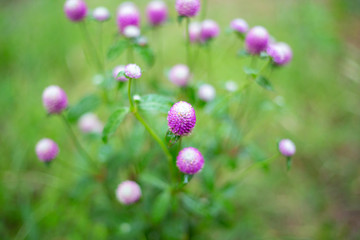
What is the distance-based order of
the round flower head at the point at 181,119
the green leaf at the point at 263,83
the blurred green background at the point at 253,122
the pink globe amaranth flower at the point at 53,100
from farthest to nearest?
the blurred green background at the point at 253,122 → the pink globe amaranth flower at the point at 53,100 → the green leaf at the point at 263,83 → the round flower head at the point at 181,119

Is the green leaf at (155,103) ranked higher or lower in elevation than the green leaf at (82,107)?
higher

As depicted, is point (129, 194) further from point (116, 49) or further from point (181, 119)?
point (116, 49)

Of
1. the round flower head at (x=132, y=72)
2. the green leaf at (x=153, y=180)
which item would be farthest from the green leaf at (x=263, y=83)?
the green leaf at (x=153, y=180)

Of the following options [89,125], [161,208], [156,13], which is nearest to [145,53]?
[156,13]

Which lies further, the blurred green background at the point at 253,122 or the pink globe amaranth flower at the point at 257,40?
the blurred green background at the point at 253,122

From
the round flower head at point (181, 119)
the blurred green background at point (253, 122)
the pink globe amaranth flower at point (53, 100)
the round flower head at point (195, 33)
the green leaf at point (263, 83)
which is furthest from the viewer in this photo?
the blurred green background at point (253, 122)

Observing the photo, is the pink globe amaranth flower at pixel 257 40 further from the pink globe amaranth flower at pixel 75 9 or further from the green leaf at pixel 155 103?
the pink globe amaranth flower at pixel 75 9

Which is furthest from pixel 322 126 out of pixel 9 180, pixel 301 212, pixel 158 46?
pixel 9 180

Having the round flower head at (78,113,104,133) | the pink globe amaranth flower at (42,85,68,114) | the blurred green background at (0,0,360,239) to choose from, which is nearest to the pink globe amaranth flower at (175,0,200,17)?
the blurred green background at (0,0,360,239)
